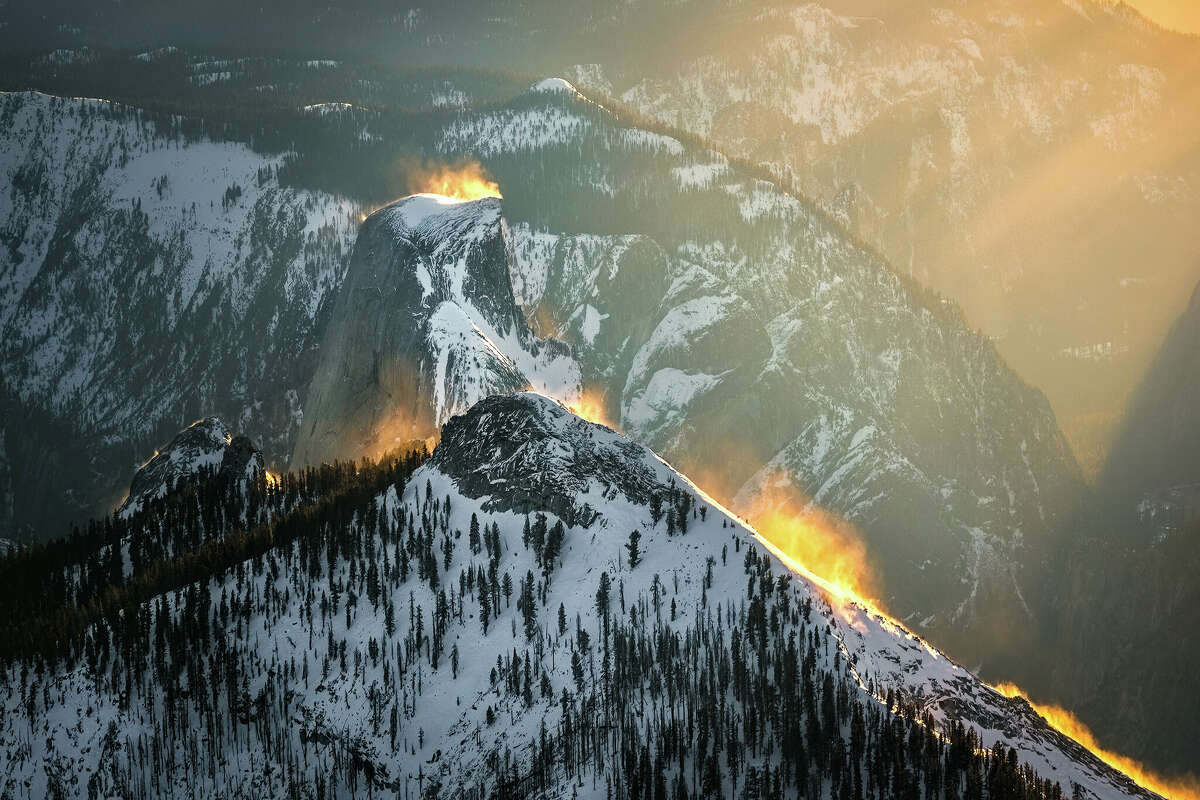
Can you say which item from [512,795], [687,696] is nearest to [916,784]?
[687,696]

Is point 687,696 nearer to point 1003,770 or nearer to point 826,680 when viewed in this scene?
point 826,680

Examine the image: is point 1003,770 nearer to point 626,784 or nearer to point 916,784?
point 916,784

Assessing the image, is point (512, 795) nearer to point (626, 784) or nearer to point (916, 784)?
point (626, 784)

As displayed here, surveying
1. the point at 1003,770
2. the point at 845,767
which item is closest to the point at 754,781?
the point at 845,767

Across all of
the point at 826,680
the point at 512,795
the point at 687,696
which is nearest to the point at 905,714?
the point at 826,680

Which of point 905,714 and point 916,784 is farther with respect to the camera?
point 905,714

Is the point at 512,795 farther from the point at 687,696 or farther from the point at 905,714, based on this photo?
the point at 905,714

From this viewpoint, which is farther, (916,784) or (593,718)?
(593,718)
